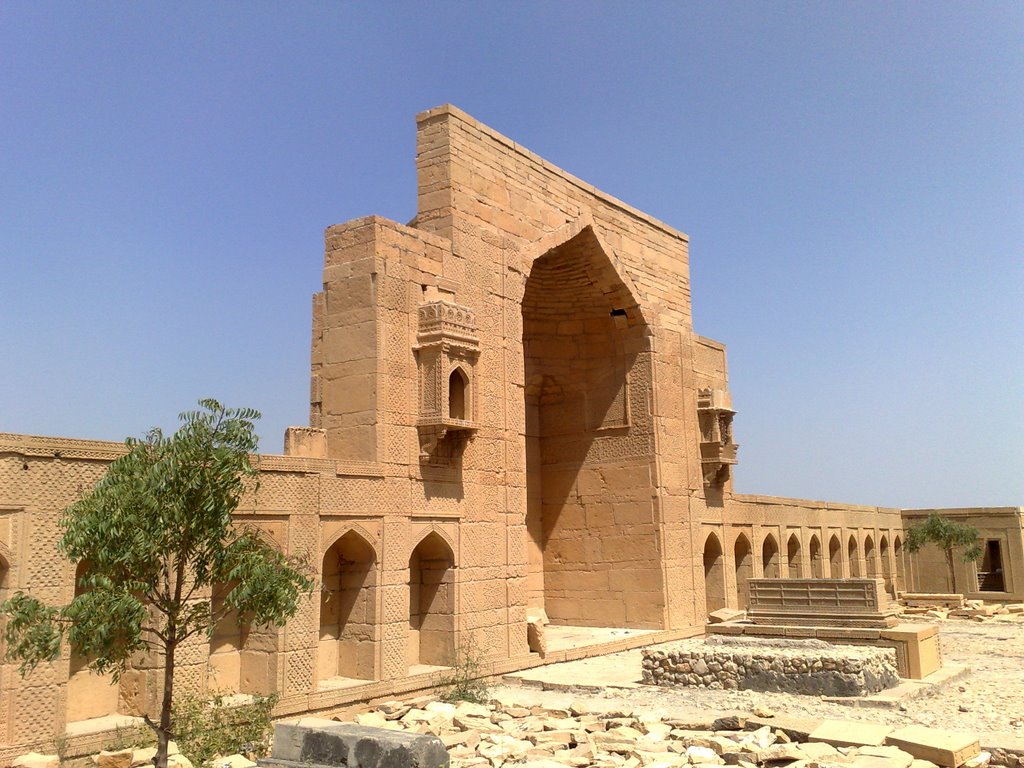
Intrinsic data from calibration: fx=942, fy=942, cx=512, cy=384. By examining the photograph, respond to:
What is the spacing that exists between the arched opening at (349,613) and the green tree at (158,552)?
361cm

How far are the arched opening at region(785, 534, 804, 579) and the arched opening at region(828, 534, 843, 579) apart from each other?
2.45 m

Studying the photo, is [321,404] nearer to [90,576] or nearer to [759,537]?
[90,576]

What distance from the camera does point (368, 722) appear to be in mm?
9414

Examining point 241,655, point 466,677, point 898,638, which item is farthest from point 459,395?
point 898,638

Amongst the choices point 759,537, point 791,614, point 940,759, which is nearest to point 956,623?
point 759,537

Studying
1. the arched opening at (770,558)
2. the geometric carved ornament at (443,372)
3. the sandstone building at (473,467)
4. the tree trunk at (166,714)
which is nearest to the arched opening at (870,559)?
the sandstone building at (473,467)

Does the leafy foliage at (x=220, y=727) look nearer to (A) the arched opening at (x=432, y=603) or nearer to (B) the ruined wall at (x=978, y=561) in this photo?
(A) the arched opening at (x=432, y=603)

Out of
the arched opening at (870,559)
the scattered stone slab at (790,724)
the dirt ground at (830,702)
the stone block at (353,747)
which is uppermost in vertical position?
the arched opening at (870,559)

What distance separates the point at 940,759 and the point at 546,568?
10.6 m

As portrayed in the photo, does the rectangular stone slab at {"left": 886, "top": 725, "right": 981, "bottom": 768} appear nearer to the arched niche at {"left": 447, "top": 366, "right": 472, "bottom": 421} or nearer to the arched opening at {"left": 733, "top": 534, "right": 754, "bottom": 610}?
the arched niche at {"left": 447, "top": 366, "right": 472, "bottom": 421}

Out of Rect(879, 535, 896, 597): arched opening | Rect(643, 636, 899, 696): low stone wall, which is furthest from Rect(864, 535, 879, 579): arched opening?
Rect(643, 636, 899, 696): low stone wall

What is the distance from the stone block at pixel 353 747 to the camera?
639 centimetres

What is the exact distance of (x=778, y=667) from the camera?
1123cm

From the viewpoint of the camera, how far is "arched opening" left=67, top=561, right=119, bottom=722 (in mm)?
8328
